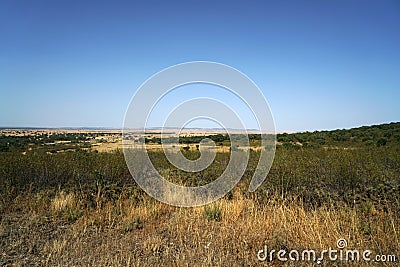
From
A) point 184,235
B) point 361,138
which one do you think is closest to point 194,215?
point 184,235

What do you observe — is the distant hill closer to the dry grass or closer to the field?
the field

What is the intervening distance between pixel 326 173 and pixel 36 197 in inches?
302

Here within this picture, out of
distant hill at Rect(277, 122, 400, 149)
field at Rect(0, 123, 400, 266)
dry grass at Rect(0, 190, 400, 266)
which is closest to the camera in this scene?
dry grass at Rect(0, 190, 400, 266)

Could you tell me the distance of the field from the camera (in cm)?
421

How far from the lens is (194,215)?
19.9 feet

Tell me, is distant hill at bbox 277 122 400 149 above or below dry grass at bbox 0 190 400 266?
above

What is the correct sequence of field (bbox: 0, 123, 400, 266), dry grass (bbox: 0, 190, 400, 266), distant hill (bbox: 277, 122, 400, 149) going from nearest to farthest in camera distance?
dry grass (bbox: 0, 190, 400, 266) < field (bbox: 0, 123, 400, 266) < distant hill (bbox: 277, 122, 400, 149)

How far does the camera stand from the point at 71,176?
848cm

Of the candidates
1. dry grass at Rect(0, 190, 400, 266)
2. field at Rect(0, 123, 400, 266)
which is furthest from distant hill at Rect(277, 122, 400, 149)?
dry grass at Rect(0, 190, 400, 266)

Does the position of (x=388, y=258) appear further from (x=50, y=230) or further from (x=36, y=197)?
(x=36, y=197)

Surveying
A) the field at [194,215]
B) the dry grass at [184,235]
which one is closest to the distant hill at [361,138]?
the field at [194,215]

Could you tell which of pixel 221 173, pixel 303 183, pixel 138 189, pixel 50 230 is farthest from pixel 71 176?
pixel 303 183

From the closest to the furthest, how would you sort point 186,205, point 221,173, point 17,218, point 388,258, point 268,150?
point 388,258, point 17,218, point 186,205, point 221,173, point 268,150

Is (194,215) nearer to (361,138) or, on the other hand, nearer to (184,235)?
(184,235)
